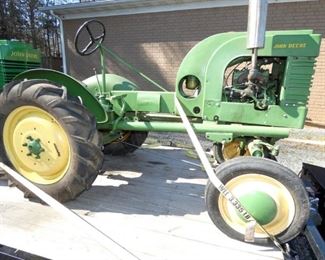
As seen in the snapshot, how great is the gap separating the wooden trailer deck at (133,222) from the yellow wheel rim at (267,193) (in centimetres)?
12

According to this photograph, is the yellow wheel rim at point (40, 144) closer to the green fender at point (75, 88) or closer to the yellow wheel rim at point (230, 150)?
the green fender at point (75, 88)

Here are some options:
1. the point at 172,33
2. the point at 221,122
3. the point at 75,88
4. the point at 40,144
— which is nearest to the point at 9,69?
the point at 75,88

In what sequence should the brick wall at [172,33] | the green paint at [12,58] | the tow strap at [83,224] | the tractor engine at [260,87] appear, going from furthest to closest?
the brick wall at [172,33]
the green paint at [12,58]
the tractor engine at [260,87]
the tow strap at [83,224]

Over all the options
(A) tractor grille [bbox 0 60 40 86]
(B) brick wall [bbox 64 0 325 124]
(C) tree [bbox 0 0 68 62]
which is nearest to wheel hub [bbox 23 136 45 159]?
(A) tractor grille [bbox 0 60 40 86]

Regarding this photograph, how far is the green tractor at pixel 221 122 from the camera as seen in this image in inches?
86.5

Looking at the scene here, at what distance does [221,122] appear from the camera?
2689mm

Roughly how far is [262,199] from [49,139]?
1625 millimetres

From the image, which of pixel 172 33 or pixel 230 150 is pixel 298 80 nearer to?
pixel 230 150

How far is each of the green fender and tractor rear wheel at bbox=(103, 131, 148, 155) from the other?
0.88 meters

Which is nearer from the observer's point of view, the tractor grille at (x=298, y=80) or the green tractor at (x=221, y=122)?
the green tractor at (x=221, y=122)

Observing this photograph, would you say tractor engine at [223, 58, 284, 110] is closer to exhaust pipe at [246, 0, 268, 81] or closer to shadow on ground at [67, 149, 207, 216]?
exhaust pipe at [246, 0, 268, 81]

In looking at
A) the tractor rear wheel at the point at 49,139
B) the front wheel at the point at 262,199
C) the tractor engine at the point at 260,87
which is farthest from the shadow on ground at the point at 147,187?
the tractor engine at the point at 260,87

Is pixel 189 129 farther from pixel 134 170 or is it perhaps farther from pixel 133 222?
pixel 134 170

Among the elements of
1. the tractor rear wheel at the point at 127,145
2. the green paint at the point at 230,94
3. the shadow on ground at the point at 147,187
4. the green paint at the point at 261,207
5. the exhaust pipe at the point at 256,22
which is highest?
the exhaust pipe at the point at 256,22
